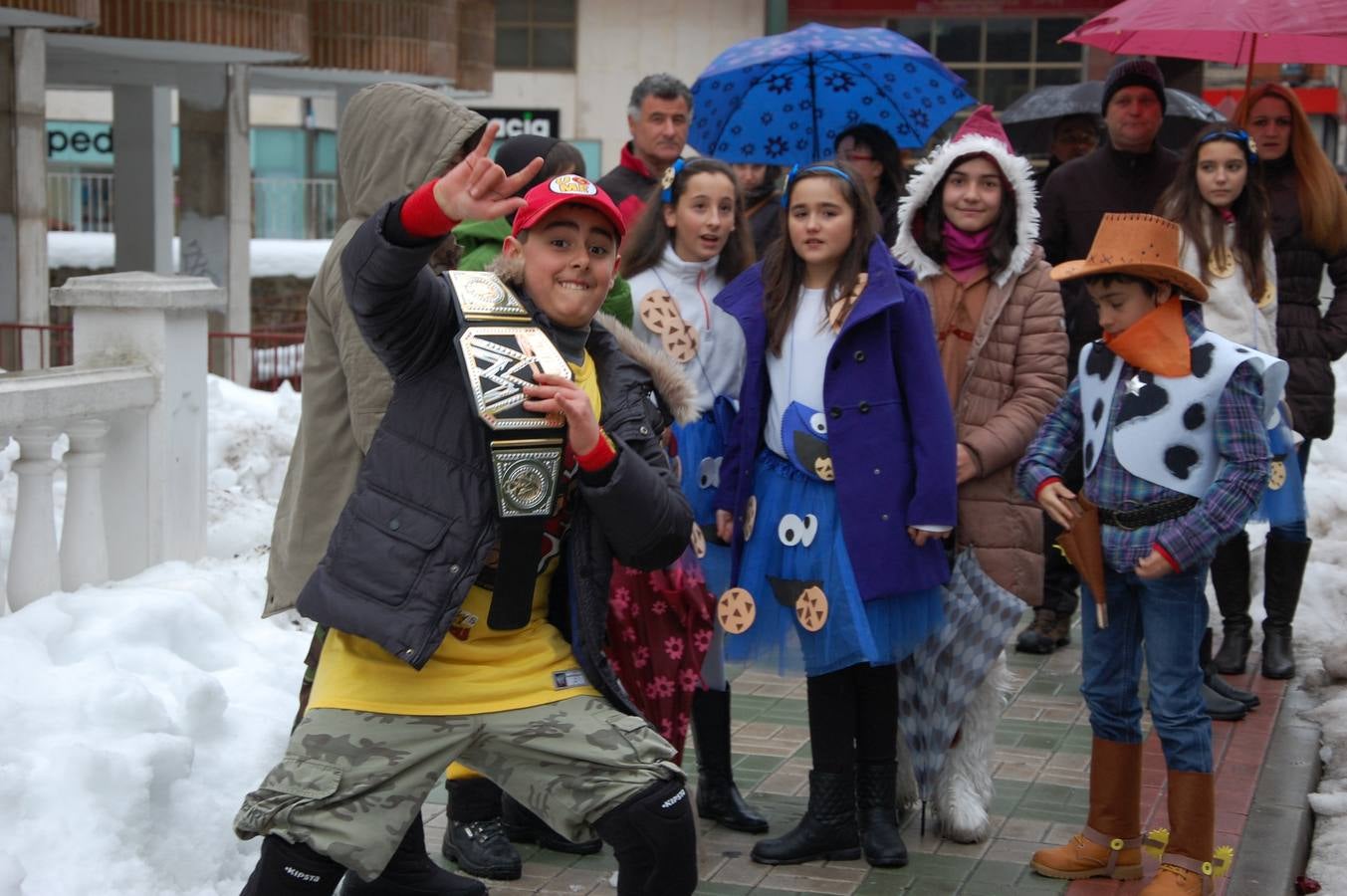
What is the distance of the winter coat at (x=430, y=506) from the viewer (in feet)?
10.8

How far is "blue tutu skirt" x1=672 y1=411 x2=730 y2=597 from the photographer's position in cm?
525

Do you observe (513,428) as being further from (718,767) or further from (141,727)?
(718,767)

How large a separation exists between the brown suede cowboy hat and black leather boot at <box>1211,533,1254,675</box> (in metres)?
2.77

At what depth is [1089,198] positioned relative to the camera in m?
7.02

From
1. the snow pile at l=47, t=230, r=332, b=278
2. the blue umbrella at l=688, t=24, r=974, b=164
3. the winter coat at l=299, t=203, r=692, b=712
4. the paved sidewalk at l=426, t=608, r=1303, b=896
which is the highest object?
the blue umbrella at l=688, t=24, r=974, b=164

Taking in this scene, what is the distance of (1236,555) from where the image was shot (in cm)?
715

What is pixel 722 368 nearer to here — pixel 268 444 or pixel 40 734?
pixel 40 734

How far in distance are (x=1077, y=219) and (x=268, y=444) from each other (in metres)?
4.54

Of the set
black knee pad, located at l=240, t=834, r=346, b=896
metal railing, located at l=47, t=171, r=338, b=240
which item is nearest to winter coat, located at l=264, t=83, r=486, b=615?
black knee pad, located at l=240, t=834, r=346, b=896

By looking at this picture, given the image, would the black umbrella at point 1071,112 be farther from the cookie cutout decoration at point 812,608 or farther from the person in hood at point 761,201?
the cookie cutout decoration at point 812,608

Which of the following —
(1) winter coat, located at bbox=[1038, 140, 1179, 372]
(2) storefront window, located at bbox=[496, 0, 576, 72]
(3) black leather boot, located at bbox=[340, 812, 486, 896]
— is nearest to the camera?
(3) black leather boot, located at bbox=[340, 812, 486, 896]

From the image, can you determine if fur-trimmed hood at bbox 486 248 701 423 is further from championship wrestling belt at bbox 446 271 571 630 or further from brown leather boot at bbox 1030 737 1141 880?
brown leather boot at bbox 1030 737 1141 880

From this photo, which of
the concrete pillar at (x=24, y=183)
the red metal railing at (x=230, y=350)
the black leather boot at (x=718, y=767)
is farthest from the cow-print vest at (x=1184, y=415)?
the concrete pillar at (x=24, y=183)

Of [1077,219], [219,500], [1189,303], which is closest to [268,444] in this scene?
[219,500]
